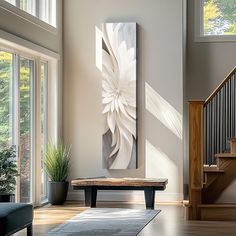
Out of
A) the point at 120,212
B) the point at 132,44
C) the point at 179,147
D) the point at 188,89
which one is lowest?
the point at 120,212

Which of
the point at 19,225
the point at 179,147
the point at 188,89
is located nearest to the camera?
the point at 19,225

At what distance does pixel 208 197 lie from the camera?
7.80m

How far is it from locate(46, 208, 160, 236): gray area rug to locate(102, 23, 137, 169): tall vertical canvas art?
1.18 metres

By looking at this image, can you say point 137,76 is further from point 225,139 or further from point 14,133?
point 14,133

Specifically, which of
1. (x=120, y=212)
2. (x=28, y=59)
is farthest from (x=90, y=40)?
(x=120, y=212)

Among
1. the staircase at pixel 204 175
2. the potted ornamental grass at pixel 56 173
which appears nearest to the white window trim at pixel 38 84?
the potted ornamental grass at pixel 56 173

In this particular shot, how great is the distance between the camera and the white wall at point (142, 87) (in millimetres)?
9172

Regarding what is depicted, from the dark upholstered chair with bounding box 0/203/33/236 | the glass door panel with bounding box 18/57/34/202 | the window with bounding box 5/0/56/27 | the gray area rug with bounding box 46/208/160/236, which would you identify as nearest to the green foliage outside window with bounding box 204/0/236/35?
the window with bounding box 5/0/56/27

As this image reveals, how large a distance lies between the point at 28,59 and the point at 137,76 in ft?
6.02

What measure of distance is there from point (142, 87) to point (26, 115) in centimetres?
200

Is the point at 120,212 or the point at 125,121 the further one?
the point at 125,121

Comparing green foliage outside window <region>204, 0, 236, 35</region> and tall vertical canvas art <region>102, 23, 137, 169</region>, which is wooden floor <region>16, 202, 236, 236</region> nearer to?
tall vertical canvas art <region>102, 23, 137, 169</region>

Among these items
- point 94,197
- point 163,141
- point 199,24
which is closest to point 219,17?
point 199,24

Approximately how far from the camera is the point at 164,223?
23.6 ft
